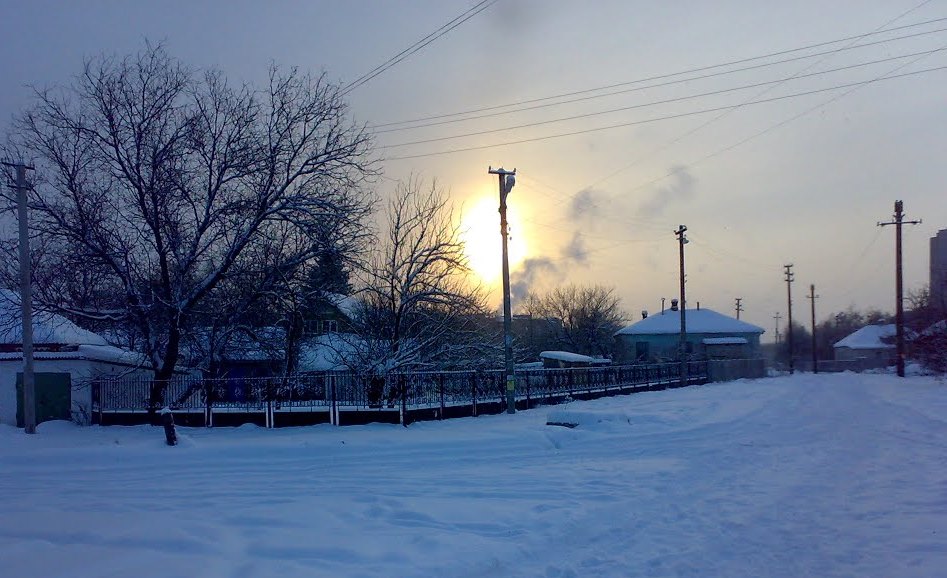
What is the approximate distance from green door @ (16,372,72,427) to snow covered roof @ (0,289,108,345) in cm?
157

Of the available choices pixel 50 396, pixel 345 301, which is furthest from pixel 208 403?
pixel 345 301

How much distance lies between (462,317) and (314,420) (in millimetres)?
8794

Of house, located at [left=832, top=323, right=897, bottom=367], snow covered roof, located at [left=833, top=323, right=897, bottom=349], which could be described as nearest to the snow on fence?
house, located at [left=832, top=323, right=897, bottom=367]

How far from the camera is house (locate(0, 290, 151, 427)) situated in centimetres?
2528

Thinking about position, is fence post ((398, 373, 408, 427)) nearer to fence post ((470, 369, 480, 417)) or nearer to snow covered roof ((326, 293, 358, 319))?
fence post ((470, 369, 480, 417))

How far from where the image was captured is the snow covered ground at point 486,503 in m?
7.79

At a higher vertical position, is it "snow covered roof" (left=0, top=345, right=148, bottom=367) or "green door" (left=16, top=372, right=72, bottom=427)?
"snow covered roof" (left=0, top=345, right=148, bottom=367)

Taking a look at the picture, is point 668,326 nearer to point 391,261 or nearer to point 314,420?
point 391,261

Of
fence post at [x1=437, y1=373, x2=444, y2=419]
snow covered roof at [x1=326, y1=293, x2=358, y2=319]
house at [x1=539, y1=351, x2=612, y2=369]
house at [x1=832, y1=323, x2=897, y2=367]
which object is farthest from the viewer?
house at [x1=832, y1=323, x2=897, y2=367]

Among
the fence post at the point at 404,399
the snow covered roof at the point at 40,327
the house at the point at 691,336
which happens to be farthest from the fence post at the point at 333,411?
the house at the point at 691,336

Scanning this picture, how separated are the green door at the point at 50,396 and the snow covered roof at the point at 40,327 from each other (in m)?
1.57

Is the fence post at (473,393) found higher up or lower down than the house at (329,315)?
lower down

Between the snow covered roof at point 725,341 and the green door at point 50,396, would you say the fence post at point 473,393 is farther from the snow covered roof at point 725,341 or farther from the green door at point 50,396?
the snow covered roof at point 725,341

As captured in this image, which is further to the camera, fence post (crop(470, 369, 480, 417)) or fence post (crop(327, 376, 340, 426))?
fence post (crop(470, 369, 480, 417))
